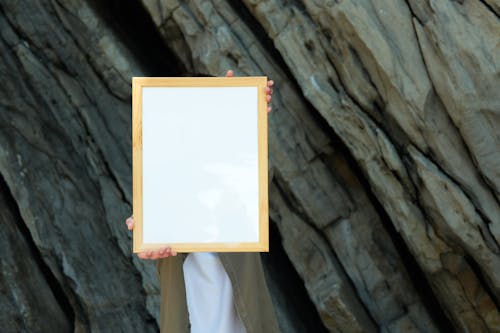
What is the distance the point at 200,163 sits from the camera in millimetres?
3316

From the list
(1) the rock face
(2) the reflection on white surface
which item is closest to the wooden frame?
(2) the reflection on white surface

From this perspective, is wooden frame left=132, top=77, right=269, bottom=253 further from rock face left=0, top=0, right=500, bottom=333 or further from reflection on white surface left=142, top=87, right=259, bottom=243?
rock face left=0, top=0, right=500, bottom=333

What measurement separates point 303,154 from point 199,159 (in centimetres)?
250

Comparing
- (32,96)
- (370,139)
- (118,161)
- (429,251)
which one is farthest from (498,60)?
(32,96)

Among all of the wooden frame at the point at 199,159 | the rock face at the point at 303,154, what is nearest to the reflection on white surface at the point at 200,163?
the wooden frame at the point at 199,159

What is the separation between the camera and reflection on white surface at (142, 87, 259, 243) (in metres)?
3.28

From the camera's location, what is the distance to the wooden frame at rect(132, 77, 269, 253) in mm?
3277

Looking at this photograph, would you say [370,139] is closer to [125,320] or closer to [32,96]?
[125,320]

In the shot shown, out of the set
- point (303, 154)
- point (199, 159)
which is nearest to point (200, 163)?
point (199, 159)

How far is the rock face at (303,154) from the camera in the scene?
5.11 m

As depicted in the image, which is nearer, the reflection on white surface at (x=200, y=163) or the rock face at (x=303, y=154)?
the reflection on white surface at (x=200, y=163)

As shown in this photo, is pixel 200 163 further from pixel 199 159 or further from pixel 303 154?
pixel 303 154

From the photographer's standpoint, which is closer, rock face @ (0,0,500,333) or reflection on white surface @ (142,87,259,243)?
reflection on white surface @ (142,87,259,243)

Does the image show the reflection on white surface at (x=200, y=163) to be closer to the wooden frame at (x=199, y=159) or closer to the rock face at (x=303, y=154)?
the wooden frame at (x=199, y=159)
